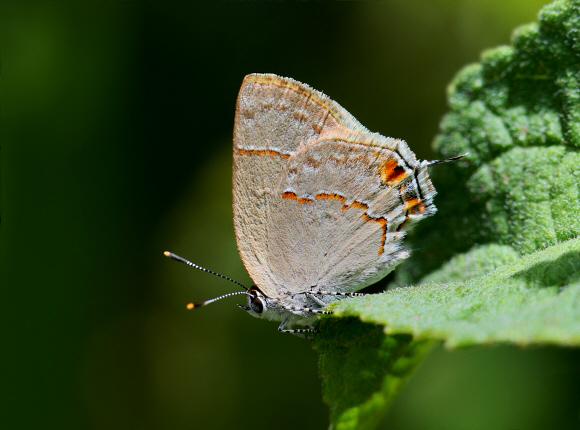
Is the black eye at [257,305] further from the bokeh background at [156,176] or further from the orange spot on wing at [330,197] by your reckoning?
the bokeh background at [156,176]

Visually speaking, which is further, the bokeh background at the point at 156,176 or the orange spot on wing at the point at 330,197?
the bokeh background at the point at 156,176

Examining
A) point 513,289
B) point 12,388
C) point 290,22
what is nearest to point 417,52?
point 290,22

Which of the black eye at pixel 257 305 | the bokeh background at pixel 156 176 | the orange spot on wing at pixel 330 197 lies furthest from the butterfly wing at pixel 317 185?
the bokeh background at pixel 156 176

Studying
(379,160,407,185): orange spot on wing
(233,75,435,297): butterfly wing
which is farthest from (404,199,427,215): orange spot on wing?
(379,160,407,185): orange spot on wing

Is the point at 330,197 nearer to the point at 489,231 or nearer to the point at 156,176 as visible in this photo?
the point at 489,231

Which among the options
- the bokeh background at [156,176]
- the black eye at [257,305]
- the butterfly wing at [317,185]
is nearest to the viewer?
the butterfly wing at [317,185]

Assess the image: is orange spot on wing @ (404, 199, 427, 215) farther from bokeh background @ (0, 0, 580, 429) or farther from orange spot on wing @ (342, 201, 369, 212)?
bokeh background @ (0, 0, 580, 429)
